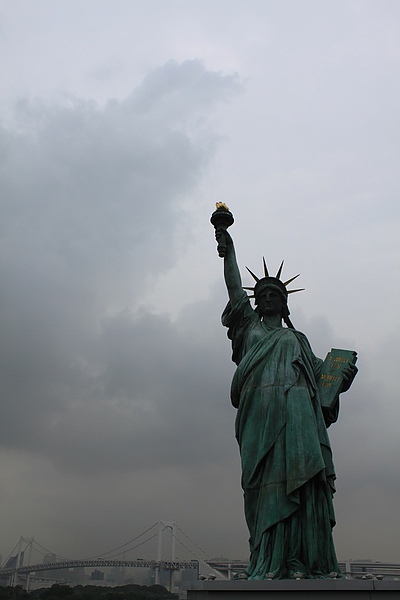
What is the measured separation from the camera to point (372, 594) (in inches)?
274

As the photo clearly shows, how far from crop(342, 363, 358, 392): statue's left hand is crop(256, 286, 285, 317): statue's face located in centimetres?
191

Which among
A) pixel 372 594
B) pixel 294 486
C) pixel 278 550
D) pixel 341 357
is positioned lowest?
pixel 372 594

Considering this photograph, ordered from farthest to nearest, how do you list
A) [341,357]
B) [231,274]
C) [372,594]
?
1. [231,274]
2. [341,357]
3. [372,594]

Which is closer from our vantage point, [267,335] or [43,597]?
[267,335]

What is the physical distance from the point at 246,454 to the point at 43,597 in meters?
49.8

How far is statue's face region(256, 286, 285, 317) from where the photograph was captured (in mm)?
11125

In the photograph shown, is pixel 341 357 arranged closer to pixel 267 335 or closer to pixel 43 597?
pixel 267 335

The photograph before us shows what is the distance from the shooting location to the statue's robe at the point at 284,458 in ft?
27.2

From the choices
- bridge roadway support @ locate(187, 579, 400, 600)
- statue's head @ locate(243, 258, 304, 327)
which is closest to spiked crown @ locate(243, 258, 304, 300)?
statue's head @ locate(243, 258, 304, 327)

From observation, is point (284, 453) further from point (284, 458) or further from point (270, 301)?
point (270, 301)

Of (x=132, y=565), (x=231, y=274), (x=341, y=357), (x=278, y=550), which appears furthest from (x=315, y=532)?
(x=132, y=565)

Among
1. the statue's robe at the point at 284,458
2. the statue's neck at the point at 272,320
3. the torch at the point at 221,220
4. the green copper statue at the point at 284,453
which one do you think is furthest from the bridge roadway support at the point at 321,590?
the torch at the point at 221,220

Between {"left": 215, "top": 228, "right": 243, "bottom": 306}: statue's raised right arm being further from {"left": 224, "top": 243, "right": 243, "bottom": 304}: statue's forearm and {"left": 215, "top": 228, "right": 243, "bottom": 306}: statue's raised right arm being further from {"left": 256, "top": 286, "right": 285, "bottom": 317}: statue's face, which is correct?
{"left": 256, "top": 286, "right": 285, "bottom": 317}: statue's face

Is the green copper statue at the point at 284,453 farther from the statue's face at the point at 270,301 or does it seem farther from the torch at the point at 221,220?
the torch at the point at 221,220
